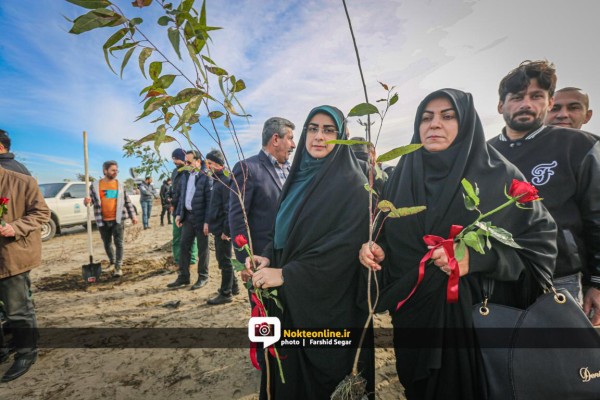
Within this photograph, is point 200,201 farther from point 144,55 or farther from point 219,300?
point 144,55

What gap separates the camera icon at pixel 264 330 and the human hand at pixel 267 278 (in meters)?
0.18

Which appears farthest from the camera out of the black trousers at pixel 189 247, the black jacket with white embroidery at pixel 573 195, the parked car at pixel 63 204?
the parked car at pixel 63 204

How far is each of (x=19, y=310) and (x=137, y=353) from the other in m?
0.99

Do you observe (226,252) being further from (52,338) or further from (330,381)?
(330,381)

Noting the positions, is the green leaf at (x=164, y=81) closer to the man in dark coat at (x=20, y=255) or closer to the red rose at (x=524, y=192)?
the red rose at (x=524, y=192)

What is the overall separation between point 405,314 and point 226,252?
2.78 meters

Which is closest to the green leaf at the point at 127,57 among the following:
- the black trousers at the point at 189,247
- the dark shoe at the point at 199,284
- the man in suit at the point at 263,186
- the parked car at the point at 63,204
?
the man in suit at the point at 263,186

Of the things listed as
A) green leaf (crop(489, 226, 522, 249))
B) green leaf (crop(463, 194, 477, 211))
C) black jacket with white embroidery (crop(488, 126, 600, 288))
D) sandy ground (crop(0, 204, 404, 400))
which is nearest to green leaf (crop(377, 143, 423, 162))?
green leaf (crop(463, 194, 477, 211))

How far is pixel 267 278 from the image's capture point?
122 cm

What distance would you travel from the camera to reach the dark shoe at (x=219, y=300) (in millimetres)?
3526

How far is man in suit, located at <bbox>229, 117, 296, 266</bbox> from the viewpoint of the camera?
7.84ft

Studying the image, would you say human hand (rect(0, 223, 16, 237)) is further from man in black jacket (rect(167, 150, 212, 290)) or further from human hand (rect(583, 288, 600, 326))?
human hand (rect(583, 288, 600, 326))

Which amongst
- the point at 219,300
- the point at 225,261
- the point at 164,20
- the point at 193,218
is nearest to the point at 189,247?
the point at 193,218

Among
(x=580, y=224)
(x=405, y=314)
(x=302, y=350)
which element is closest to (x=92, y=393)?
(x=302, y=350)
